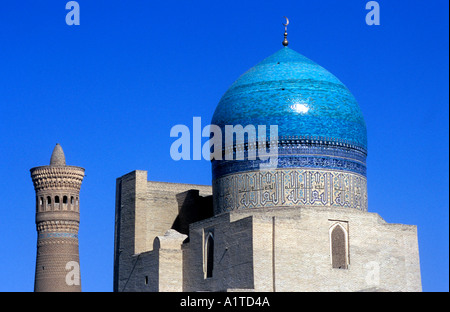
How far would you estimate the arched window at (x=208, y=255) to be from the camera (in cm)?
1908

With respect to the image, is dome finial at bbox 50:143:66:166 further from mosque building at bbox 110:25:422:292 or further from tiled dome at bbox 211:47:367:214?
tiled dome at bbox 211:47:367:214

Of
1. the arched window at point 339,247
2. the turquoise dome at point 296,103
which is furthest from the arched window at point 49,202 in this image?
the arched window at point 339,247

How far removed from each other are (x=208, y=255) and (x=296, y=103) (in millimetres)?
3662

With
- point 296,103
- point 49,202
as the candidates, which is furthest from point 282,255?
point 49,202

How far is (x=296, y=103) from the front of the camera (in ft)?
63.8

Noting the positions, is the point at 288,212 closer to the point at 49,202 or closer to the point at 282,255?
the point at 282,255

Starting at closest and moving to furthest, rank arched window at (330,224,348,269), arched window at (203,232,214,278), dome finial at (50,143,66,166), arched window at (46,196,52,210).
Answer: arched window at (330,224,348,269), arched window at (203,232,214,278), arched window at (46,196,52,210), dome finial at (50,143,66,166)

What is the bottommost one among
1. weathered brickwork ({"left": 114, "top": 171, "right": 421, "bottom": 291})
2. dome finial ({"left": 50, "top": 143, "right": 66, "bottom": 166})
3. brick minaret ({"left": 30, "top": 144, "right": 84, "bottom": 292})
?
weathered brickwork ({"left": 114, "top": 171, "right": 421, "bottom": 291})

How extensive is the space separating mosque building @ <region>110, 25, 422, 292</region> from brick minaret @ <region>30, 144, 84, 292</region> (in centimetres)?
538

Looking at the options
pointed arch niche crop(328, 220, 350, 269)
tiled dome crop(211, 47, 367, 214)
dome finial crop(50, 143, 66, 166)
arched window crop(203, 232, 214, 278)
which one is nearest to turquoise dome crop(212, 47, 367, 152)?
tiled dome crop(211, 47, 367, 214)

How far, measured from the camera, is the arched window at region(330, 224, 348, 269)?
1838cm

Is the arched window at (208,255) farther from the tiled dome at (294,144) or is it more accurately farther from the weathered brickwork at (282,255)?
the tiled dome at (294,144)

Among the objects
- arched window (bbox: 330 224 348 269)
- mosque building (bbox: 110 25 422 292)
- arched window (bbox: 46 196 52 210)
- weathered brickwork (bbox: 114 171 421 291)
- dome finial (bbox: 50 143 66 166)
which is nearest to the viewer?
weathered brickwork (bbox: 114 171 421 291)

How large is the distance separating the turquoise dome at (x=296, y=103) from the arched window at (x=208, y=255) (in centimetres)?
254
